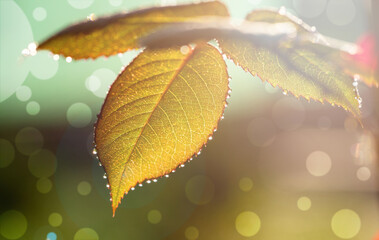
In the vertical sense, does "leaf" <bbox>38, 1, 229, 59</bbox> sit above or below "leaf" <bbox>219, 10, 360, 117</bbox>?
below

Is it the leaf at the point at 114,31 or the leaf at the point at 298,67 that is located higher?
the leaf at the point at 298,67

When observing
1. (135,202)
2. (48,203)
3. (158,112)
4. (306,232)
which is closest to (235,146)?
(135,202)

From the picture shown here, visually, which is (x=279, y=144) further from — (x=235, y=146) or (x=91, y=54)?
(x=91, y=54)

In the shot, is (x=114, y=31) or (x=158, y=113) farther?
(x=158, y=113)

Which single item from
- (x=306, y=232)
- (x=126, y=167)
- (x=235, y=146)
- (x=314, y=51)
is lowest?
(x=126, y=167)

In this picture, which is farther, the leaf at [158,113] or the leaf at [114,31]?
the leaf at [158,113]
